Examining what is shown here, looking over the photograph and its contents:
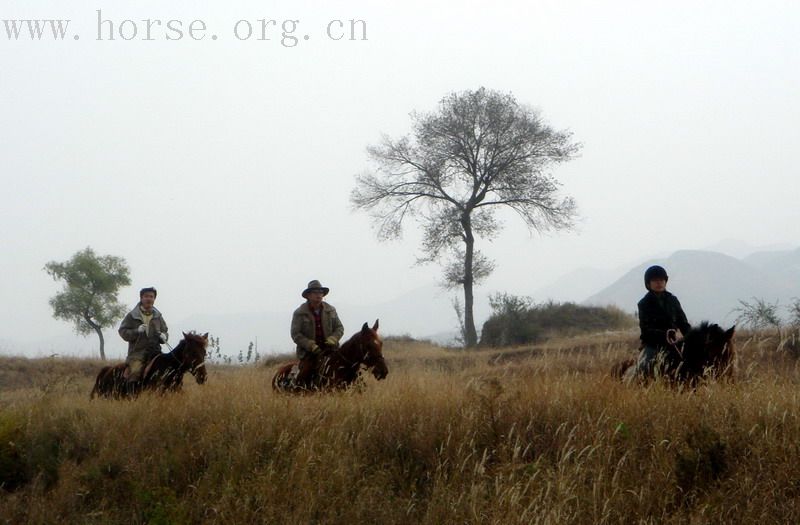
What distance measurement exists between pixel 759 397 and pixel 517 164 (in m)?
30.7

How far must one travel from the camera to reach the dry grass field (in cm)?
690

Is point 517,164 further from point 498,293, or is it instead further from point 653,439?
point 653,439

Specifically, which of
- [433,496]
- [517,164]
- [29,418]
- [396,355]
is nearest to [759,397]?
[433,496]

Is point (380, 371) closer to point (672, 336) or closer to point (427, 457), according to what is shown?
point (427, 457)

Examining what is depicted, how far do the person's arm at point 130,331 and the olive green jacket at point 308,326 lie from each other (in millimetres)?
2698

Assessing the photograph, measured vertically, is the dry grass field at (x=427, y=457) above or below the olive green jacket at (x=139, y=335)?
below

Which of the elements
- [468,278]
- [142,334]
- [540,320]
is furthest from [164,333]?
[468,278]

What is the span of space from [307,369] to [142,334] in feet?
9.76

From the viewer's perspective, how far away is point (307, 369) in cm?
1168

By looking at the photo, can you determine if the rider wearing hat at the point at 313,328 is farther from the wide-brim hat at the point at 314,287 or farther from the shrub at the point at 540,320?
the shrub at the point at 540,320

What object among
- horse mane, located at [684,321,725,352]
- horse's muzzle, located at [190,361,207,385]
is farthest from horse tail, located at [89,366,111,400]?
horse mane, located at [684,321,725,352]

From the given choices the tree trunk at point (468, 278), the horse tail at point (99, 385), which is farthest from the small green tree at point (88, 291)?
the horse tail at point (99, 385)

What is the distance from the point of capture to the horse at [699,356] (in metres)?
9.36

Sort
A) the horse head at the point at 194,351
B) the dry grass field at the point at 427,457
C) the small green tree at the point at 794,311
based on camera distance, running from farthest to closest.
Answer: the small green tree at the point at 794,311, the horse head at the point at 194,351, the dry grass field at the point at 427,457
